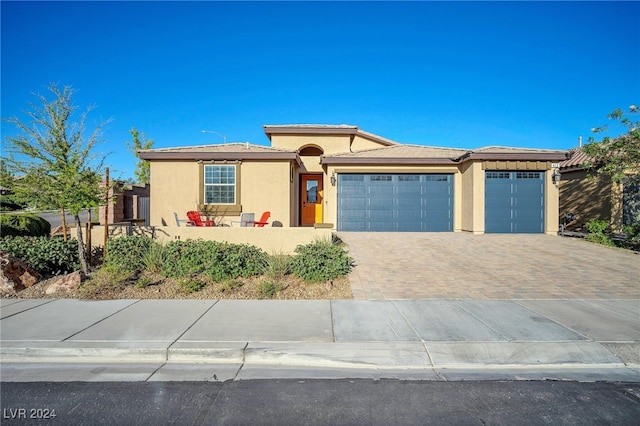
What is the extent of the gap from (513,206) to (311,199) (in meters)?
9.32

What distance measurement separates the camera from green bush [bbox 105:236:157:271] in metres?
8.04

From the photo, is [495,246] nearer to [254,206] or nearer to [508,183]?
[508,183]

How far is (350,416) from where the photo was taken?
3.16 metres

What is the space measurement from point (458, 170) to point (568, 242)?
503 cm

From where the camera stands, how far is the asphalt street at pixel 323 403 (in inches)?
123

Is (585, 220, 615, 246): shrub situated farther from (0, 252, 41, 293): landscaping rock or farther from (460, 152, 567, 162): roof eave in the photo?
(0, 252, 41, 293): landscaping rock

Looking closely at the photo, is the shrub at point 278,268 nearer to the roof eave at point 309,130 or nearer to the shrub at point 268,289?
the shrub at point 268,289

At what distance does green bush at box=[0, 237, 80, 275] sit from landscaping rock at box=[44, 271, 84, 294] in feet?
3.30

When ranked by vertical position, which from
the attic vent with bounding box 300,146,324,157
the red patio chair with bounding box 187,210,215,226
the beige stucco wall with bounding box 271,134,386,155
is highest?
the beige stucco wall with bounding box 271,134,386,155

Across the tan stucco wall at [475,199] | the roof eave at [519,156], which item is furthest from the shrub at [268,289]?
the roof eave at [519,156]

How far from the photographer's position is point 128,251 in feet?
27.0

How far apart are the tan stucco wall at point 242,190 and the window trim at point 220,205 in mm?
124

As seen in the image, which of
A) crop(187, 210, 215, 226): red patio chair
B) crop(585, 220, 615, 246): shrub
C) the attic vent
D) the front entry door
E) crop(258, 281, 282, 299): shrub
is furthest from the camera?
the attic vent

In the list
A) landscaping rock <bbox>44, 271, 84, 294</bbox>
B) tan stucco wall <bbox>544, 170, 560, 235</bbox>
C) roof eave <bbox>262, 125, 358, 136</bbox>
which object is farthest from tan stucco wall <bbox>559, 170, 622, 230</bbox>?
landscaping rock <bbox>44, 271, 84, 294</bbox>
